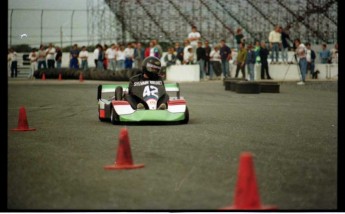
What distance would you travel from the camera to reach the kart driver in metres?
13.3

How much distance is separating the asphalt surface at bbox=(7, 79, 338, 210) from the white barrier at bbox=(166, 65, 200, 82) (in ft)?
51.0

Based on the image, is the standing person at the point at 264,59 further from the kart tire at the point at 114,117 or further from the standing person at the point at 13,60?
the kart tire at the point at 114,117

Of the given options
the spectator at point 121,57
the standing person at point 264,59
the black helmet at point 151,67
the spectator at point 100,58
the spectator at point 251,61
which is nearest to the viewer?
the black helmet at point 151,67

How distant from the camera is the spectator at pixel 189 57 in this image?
103ft

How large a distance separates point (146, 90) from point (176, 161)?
17.0ft

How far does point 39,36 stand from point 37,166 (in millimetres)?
26690

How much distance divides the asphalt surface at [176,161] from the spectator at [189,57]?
598 inches

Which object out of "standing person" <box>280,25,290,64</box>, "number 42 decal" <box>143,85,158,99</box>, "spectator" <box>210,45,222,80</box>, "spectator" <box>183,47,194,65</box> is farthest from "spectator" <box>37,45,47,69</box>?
"number 42 decal" <box>143,85,158,99</box>

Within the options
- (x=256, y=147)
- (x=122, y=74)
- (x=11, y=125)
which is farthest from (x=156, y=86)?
(x=122, y=74)

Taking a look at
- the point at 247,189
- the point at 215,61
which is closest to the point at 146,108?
the point at 247,189

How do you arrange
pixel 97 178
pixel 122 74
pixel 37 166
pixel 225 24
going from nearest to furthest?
pixel 97 178 < pixel 37 166 < pixel 122 74 < pixel 225 24

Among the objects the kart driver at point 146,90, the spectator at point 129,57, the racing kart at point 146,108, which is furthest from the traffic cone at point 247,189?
the spectator at point 129,57

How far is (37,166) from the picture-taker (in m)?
8.06
